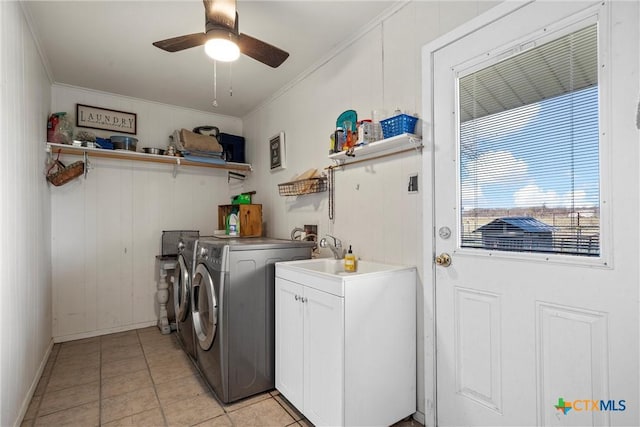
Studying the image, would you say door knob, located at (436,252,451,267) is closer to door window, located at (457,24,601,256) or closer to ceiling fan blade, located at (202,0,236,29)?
door window, located at (457,24,601,256)

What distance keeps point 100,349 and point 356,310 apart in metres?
2.60

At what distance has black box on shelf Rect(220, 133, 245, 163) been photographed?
3719mm

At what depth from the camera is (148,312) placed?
3.44m

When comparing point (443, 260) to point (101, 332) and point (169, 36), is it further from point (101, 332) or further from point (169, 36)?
point (101, 332)

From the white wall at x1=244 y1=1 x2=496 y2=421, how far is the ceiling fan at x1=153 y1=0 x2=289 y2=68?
2.03ft

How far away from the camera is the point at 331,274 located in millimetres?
1654

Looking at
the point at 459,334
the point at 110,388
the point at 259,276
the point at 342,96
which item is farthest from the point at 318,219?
the point at 110,388

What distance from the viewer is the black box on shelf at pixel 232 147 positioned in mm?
3719

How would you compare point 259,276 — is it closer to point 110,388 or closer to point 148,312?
point 110,388

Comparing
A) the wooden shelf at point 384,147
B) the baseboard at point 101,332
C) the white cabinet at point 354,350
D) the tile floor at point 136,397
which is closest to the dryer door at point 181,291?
the tile floor at point 136,397

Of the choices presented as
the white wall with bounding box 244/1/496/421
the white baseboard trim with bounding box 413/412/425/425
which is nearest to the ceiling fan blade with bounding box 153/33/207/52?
the white wall with bounding box 244/1/496/421

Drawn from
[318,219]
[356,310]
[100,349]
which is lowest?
[100,349]

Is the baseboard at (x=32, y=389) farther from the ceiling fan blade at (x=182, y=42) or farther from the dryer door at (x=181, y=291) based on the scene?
the ceiling fan blade at (x=182, y=42)

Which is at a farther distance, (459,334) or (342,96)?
(342,96)
